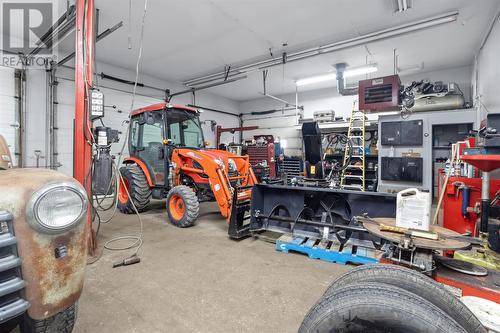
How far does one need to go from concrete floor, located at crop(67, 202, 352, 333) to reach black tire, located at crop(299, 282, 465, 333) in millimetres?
869

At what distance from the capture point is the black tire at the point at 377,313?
0.80 metres

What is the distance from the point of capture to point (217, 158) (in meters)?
4.00

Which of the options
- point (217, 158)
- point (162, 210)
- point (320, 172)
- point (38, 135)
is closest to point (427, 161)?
point (320, 172)

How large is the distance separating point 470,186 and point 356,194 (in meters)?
1.25

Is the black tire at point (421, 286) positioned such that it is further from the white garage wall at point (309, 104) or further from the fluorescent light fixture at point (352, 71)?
the white garage wall at point (309, 104)

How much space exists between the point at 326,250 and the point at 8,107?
6.91 meters

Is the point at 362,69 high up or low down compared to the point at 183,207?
up

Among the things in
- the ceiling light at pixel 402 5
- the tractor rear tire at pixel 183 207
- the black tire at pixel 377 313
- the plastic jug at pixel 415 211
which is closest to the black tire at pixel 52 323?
the black tire at pixel 377 313

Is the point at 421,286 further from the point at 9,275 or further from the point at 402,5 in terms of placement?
the point at 402,5

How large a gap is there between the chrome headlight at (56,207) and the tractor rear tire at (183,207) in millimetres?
2674

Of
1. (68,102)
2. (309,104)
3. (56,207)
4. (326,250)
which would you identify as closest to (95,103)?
(56,207)

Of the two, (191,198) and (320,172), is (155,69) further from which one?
(320,172)

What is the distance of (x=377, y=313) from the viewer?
0.85 metres

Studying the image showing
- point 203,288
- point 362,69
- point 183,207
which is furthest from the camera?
point 362,69
